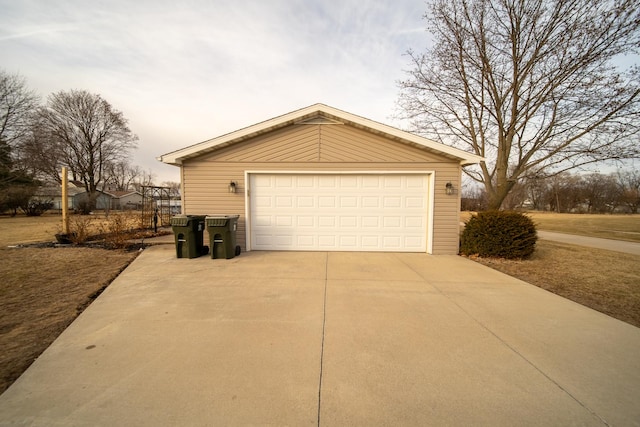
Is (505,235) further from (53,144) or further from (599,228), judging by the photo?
(53,144)

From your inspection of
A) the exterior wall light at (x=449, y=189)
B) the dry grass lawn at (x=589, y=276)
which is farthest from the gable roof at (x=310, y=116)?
the dry grass lawn at (x=589, y=276)

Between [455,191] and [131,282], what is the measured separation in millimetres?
7920

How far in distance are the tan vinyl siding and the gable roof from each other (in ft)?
0.55

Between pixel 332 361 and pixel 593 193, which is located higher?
pixel 593 193

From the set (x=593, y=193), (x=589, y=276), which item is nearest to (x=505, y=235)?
(x=589, y=276)

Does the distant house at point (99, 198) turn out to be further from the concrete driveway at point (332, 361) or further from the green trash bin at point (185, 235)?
the concrete driveway at point (332, 361)

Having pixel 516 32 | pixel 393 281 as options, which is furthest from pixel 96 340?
pixel 516 32

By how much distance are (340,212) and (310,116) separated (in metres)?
2.85

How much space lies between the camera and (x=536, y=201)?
1852 inches

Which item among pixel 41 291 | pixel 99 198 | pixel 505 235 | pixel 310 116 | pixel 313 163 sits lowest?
pixel 41 291

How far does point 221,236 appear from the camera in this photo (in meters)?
6.20

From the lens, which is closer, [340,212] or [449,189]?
[449,189]

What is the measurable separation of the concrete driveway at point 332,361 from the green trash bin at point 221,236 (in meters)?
1.94

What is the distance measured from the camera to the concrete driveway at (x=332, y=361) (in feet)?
6.01
